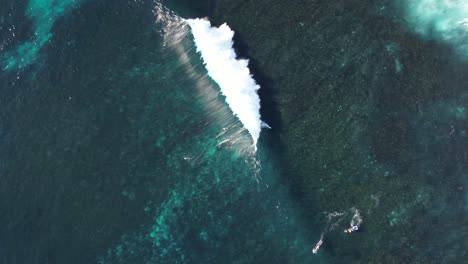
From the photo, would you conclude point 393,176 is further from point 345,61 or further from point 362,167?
point 345,61

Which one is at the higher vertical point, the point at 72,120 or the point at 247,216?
the point at 72,120

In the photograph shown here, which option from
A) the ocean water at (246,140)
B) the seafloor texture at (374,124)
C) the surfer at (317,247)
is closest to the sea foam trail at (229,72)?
the ocean water at (246,140)

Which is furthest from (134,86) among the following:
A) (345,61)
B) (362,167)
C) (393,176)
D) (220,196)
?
(393,176)

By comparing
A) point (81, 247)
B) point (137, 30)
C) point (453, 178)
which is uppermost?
point (137, 30)

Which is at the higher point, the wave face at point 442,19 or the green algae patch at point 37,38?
the green algae patch at point 37,38

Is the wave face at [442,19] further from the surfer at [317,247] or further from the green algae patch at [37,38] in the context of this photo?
the green algae patch at [37,38]

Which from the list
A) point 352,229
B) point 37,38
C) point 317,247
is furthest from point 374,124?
point 37,38

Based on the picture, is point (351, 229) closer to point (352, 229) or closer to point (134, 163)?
point (352, 229)
